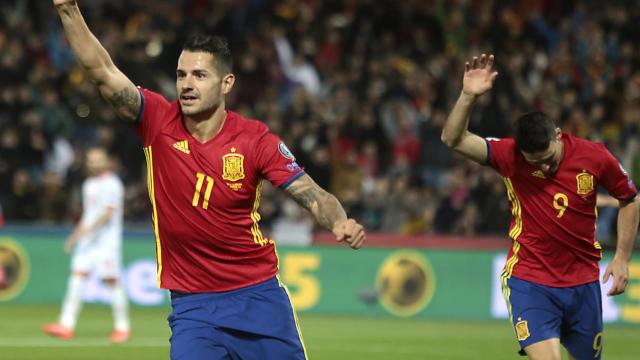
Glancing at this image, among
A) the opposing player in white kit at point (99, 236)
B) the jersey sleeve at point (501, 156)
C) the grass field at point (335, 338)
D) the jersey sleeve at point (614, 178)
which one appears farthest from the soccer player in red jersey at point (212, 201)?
the opposing player in white kit at point (99, 236)

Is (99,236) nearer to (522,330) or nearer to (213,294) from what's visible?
(522,330)

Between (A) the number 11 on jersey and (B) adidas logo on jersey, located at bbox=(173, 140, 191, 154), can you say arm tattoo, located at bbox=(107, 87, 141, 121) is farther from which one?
(A) the number 11 on jersey

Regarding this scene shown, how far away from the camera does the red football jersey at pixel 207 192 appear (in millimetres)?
6762

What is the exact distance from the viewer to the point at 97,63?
6512 mm

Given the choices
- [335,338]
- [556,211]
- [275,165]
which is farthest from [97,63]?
[335,338]

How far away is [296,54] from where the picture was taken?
22703 mm

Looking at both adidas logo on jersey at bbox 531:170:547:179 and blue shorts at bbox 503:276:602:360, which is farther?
adidas logo on jersey at bbox 531:170:547:179

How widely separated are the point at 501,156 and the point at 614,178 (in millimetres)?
878

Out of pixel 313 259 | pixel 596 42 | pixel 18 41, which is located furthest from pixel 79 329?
pixel 596 42

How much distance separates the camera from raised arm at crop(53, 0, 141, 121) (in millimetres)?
6402

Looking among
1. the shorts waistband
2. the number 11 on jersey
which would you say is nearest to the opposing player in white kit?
the shorts waistband

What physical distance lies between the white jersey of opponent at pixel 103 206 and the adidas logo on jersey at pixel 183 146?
8335 millimetres

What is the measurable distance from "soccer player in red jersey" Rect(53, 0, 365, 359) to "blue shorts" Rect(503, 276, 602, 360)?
224 cm

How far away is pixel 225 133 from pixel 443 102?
47.9 ft
